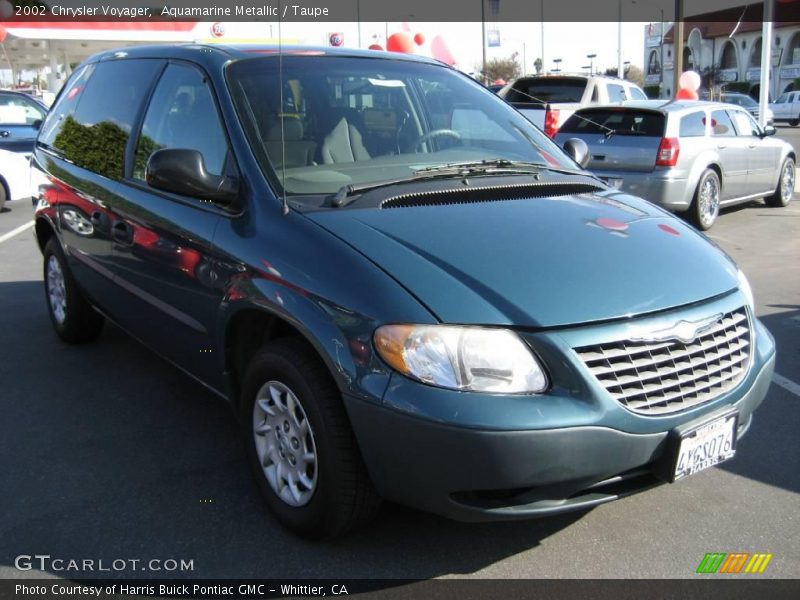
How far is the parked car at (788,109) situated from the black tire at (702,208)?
1309 inches

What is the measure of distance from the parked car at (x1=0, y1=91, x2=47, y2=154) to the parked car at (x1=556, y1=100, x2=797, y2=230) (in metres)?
9.11

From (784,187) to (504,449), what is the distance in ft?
37.8

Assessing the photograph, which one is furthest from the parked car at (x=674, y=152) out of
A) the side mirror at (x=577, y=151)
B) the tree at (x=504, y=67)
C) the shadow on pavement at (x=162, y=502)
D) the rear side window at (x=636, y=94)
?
the tree at (x=504, y=67)

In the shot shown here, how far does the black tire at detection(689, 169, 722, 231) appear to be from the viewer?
10.0 m

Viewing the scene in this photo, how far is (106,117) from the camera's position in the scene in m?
4.70

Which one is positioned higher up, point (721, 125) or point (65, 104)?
point (65, 104)

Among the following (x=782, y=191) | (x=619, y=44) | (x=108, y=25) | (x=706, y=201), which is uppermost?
(x=108, y=25)

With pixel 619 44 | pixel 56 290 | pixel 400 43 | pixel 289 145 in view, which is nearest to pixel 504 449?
pixel 289 145

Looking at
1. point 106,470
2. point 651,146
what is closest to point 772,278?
point 651,146

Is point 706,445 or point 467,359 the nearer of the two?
point 467,359

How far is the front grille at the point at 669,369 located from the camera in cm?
262

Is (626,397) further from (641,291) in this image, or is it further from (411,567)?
→ (411,567)

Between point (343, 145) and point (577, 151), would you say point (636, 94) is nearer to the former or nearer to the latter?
point (577, 151)

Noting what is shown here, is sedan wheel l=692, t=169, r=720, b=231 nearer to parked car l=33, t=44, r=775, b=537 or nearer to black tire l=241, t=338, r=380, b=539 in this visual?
parked car l=33, t=44, r=775, b=537
